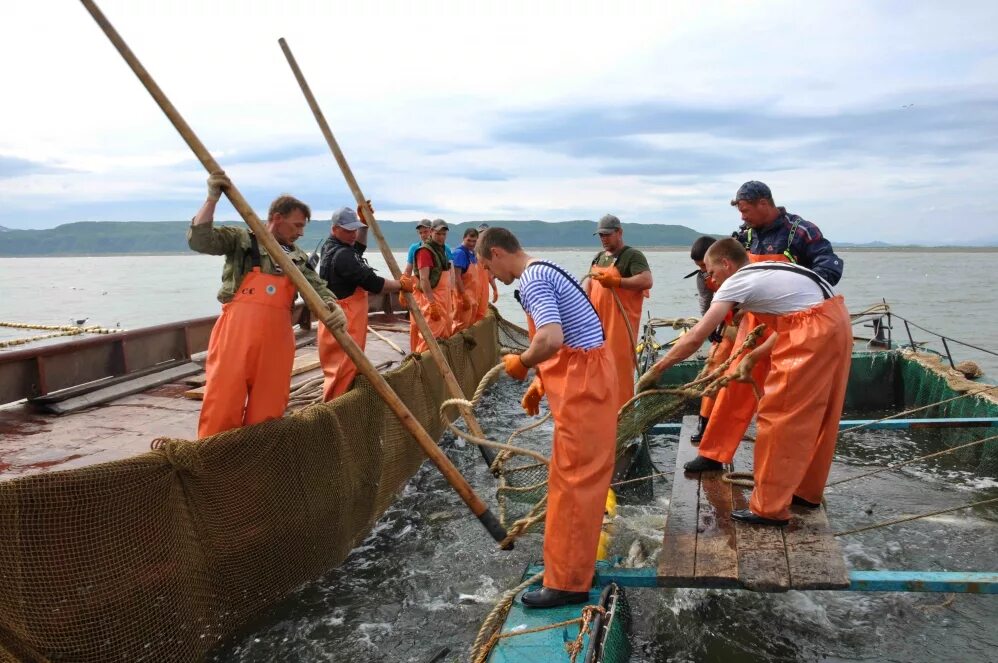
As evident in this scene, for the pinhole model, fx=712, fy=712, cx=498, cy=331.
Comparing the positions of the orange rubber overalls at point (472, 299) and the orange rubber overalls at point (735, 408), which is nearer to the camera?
the orange rubber overalls at point (735, 408)

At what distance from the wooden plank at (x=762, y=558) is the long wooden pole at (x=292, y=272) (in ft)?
4.26

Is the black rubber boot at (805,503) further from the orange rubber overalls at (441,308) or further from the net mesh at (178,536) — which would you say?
the orange rubber overalls at (441,308)

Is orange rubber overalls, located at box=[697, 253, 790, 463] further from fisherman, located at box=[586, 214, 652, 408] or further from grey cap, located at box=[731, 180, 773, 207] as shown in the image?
fisherman, located at box=[586, 214, 652, 408]

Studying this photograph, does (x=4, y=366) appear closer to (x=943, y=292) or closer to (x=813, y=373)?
(x=813, y=373)

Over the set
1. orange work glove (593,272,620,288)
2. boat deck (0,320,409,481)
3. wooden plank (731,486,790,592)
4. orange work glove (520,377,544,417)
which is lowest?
wooden plank (731,486,790,592)

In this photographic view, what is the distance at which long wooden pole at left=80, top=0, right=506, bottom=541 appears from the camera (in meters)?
3.72

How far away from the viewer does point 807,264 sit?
4898mm

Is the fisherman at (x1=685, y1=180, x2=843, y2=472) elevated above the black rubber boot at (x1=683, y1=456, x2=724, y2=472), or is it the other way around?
the fisherman at (x1=685, y1=180, x2=843, y2=472)

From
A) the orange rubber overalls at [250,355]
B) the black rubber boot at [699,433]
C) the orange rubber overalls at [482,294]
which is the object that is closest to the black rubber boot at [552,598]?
the orange rubber overalls at [250,355]

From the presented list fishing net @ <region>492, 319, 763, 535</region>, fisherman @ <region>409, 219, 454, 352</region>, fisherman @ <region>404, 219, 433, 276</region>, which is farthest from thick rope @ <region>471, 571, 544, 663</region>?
fisherman @ <region>404, 219, 433, 276</region>

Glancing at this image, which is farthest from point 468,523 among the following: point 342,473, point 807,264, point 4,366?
point 4,366

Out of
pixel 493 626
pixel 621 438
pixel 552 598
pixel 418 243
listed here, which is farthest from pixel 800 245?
pixel 418 243

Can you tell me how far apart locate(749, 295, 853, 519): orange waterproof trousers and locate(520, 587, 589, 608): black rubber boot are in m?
1.26

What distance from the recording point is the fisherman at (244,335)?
14.2 feet
